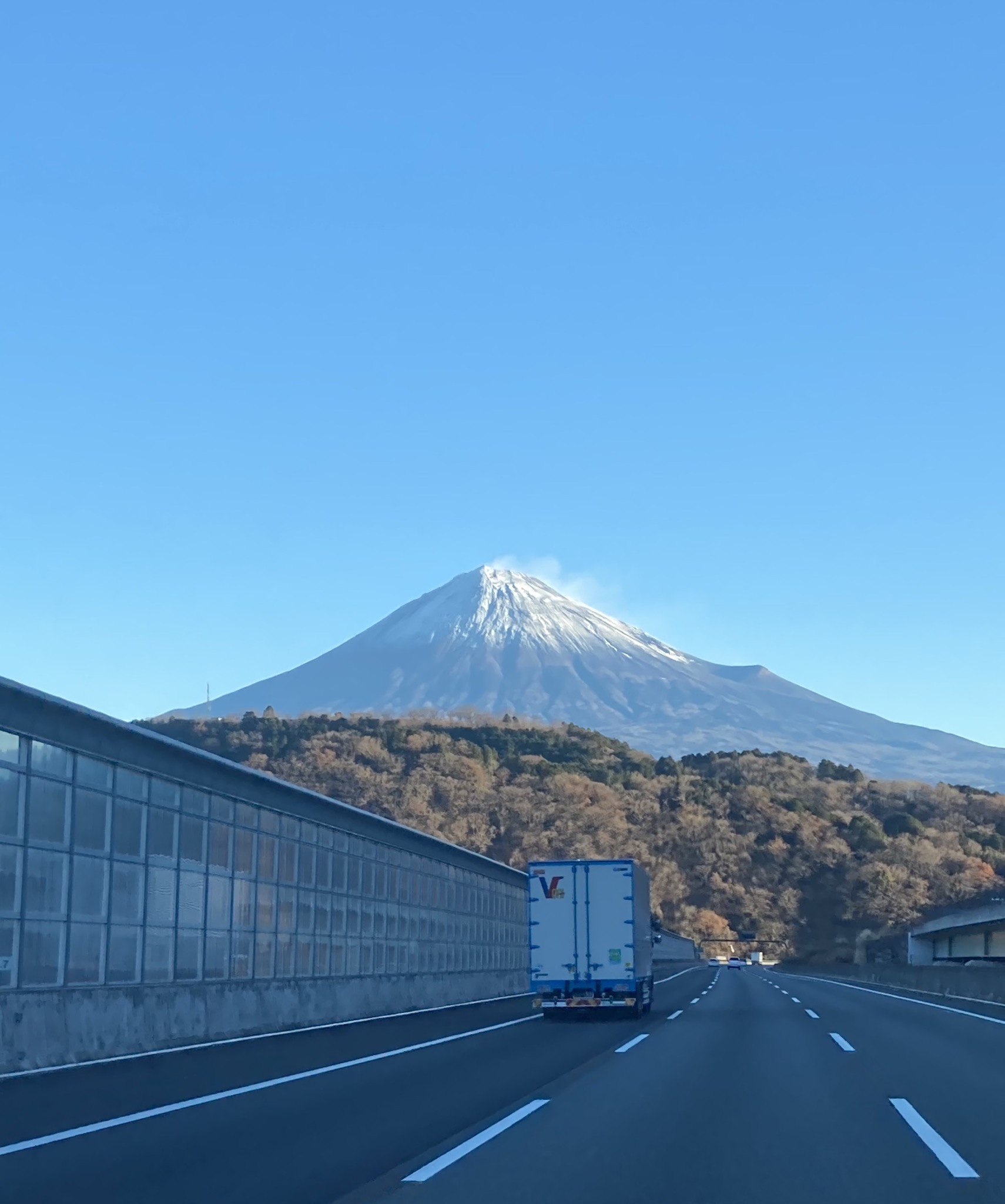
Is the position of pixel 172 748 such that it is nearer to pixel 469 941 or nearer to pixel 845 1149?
pixel 845 1149

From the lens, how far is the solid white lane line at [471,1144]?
9.71 meters

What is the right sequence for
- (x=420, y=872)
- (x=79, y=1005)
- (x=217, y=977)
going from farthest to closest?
(x=420, y=872) < (x=217, y=977) < (x=79, y=1005)

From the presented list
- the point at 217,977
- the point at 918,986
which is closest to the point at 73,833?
the point at 217,977

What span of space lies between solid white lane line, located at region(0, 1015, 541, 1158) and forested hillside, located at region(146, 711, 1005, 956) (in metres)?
100

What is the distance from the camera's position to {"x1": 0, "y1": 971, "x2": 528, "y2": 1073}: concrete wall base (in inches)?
655

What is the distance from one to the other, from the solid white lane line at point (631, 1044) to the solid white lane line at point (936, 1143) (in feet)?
22.7

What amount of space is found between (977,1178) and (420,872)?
30.7m

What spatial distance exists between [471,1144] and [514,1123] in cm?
133

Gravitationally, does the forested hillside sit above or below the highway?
above

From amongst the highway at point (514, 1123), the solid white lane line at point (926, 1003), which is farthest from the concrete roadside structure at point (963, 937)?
the highway at point (514, 1123)

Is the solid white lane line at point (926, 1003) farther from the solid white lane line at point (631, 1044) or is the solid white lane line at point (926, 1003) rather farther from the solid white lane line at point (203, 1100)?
the solid white lane line at point (203, 1100)

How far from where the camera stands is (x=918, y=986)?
50531 millimetres

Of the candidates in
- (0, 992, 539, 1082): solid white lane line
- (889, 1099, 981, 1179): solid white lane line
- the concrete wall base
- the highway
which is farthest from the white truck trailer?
(889, 1099, 981, 1179): solid white lane line

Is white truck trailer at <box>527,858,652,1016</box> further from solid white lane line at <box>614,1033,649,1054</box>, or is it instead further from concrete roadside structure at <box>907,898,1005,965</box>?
concrete roadside structure at <box>907,898,1005,965</box>
